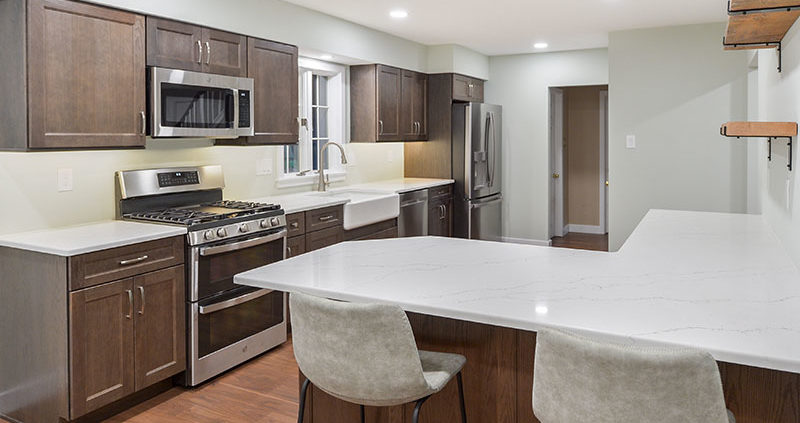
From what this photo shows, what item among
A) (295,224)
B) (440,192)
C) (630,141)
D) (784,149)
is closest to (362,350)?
(784,149)

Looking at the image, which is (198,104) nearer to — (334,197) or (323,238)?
(323,238)

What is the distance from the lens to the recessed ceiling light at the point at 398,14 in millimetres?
4668

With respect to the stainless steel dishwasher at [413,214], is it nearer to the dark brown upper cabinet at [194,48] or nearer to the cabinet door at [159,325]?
the dark brown upper cabinet at [194,48]

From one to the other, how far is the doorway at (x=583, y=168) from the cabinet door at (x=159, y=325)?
5719 millimetres

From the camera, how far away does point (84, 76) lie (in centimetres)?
287

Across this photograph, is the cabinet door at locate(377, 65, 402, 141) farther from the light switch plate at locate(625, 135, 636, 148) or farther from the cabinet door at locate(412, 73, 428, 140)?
the light switch plate at locate(625, 135, 636, 148)

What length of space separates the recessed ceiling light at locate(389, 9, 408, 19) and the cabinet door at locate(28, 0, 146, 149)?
2080mm

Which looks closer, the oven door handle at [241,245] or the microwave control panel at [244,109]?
the oven door handle at [241,245]

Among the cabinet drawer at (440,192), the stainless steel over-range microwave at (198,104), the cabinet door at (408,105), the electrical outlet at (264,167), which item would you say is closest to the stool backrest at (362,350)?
the stainless steel over-range microwave at (198,104)

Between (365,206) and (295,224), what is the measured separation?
0.82m

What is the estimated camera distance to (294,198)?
14.7ft

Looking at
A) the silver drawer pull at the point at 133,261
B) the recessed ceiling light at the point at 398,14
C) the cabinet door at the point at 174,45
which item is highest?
the recessed ceiling light at the point at 398,14

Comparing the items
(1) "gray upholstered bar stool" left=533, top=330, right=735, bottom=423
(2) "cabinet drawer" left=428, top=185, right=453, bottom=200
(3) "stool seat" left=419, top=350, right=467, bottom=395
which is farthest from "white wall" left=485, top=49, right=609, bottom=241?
(1) "gray upholstered bar stool" left=533, top=330, right=735, bottom=423

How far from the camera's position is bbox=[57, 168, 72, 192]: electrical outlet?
3074 mm
